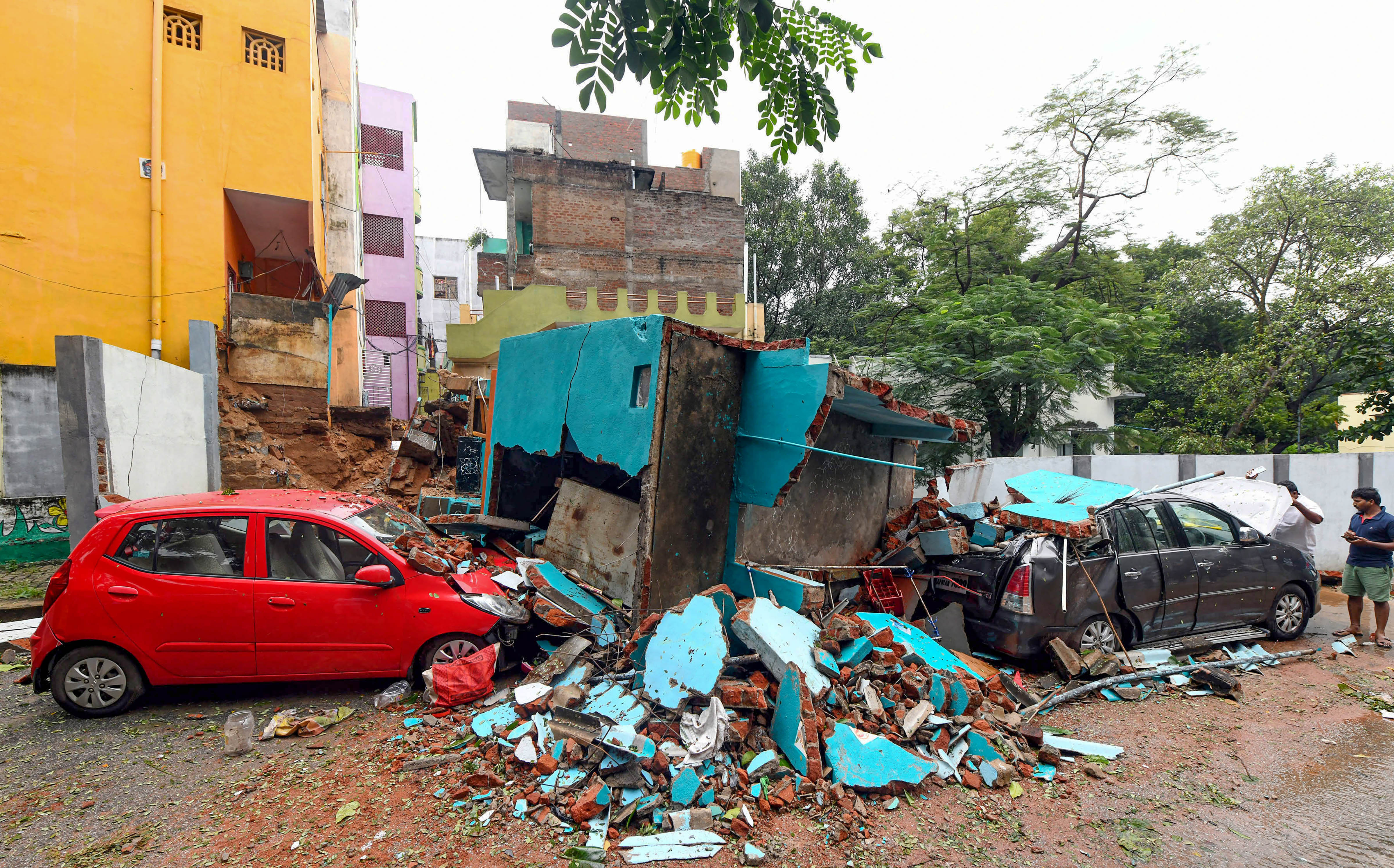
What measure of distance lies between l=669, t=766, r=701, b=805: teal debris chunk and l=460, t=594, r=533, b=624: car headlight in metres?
2.09

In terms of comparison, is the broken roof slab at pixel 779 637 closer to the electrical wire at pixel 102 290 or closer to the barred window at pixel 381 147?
the electrical wire at pixel 102 290

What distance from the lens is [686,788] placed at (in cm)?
331

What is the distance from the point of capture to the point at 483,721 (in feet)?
13.3

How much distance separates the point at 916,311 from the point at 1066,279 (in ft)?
13.6

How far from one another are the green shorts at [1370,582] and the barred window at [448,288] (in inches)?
1765

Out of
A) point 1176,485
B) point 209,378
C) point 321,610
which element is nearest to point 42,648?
point 321,610

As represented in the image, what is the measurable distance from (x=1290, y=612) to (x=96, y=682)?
10551 millimetres

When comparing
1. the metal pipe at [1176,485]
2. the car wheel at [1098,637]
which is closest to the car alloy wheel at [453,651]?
the car wheel at [1098,637]

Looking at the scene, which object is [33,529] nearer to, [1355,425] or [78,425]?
[78,425]

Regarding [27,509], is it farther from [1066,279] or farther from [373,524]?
[1066,279]

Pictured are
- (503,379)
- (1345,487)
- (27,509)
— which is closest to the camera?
(503,379)

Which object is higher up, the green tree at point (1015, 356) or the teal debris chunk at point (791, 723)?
the green tree at point (1015, 356)

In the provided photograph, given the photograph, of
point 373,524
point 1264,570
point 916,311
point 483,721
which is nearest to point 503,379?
point 373,524

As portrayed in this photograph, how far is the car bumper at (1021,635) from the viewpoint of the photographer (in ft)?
17.1
